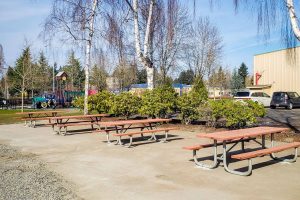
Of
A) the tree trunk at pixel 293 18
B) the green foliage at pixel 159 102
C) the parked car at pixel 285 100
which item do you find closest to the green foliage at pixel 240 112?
the green foliage at pixel 159 102

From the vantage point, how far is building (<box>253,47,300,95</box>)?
37219 mm

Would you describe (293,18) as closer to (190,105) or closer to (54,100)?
(190,105)

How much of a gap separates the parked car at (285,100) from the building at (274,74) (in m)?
5.85

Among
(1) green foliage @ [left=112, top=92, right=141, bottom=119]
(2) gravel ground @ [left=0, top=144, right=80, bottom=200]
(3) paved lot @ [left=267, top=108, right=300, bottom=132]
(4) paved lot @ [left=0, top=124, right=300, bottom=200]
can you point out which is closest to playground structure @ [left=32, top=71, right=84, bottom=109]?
(1) green foliage @ [left=112, top=92, right=141, bottom=119]

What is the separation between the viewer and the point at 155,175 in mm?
6820

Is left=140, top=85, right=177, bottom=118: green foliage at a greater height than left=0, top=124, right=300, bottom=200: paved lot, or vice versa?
left=140, top=85, right=177, bottom=118: green foliage

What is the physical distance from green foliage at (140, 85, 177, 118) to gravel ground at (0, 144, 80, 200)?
769cm

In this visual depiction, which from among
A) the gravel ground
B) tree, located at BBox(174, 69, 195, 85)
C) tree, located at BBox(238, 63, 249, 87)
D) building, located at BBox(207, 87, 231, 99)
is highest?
tree, located at BBox(238, 63, 249, 87)

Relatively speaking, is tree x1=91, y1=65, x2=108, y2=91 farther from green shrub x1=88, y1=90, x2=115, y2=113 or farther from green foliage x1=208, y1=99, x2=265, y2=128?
green foliage x1=208, y1=99, x2=265, y2=128

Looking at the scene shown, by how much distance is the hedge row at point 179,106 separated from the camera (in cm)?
1254

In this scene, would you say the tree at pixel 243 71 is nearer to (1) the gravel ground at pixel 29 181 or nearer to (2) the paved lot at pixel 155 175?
(2) the paved lot at pixel 155 175

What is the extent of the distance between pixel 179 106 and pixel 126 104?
3.53 meters

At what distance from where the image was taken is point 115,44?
59.0 feet

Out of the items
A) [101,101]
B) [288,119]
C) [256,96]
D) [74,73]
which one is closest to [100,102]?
[101,101]
